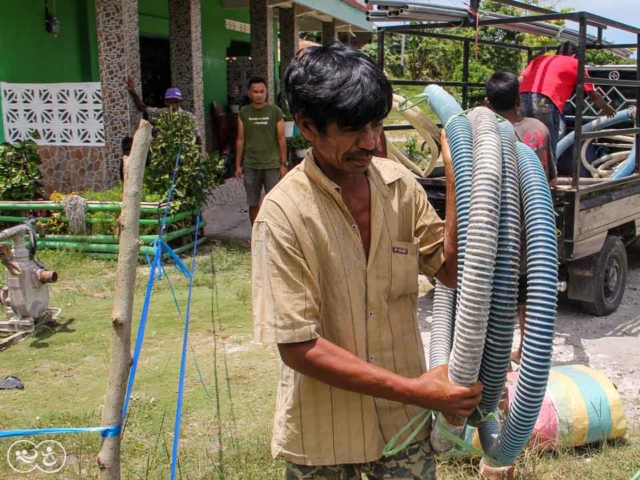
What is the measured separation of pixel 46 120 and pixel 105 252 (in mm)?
2202

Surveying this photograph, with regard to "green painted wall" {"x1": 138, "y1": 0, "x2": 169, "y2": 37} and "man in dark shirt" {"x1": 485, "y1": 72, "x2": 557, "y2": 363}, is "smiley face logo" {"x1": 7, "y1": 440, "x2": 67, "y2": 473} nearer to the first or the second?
"man in dark shirt" {"x1": 485, "y1": 72, "x2": 557, "y2": 363}

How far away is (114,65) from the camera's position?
8.52 meters

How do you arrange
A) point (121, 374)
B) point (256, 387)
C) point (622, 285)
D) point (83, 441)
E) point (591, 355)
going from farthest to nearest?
point (622, 285)
point (591, 355)
point (256, 387)
point (83, 441)
point (121, 374)

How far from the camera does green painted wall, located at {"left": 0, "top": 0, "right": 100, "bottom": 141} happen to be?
28.0 ft

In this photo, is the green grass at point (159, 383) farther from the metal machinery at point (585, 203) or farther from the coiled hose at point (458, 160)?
the metal machinery at point (585, 203)

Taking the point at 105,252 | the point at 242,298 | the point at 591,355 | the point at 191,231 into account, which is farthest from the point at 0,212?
the point at 591,355

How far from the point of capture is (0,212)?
784 centimetres

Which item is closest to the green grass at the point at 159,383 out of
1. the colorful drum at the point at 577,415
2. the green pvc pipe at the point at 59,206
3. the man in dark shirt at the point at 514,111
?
the green pvc pipe at the point at 59,206

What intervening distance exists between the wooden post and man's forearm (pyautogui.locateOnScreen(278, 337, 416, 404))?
2.20 ft

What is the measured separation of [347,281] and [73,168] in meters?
7.56

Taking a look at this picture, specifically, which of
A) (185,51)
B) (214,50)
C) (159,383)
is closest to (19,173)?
(185,51)

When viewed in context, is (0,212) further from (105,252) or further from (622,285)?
(622,285)

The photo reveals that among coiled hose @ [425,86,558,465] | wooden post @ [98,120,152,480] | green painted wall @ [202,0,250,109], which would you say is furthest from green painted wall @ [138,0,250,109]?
coiled hose @ [425,86,558,465]

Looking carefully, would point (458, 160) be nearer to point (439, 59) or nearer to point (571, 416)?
point (571, 416)
